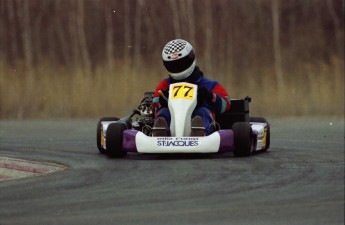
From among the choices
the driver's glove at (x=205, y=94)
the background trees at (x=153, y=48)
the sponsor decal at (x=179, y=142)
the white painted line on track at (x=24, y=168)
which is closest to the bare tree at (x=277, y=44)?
the background trees at (x=153, y=48)

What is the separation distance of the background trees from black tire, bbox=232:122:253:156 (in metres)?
6.58

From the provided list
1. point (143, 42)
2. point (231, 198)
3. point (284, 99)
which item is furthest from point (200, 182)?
point (143, 42)

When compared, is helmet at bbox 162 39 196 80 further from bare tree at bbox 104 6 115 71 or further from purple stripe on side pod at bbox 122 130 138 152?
bare tree at bbox 104 6 115 71

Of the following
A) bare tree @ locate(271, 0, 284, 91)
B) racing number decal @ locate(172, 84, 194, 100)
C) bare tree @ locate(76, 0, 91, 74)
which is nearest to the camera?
racing number decal @ locate(172, 84, 194, 100)

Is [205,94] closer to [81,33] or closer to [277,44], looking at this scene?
[277,44]

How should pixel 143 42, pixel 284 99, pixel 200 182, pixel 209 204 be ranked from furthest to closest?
pixel 143 42 → pixel 284 99 → pixel 200 182 → pixel 209 204

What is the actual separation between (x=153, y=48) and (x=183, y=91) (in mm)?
7682

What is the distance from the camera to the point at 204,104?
38.7ft

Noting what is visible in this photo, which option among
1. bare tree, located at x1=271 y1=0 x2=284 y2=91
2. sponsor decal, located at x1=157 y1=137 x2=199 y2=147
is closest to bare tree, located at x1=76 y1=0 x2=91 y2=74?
bare tree, located at x1=271 y1=0 x2=284 y2=91

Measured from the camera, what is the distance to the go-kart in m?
11.2

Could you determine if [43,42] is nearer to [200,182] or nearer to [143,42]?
[143,42]

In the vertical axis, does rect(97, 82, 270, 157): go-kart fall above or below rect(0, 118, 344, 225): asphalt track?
above

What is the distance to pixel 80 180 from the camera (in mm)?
9523

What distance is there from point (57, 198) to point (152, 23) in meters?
11.3
